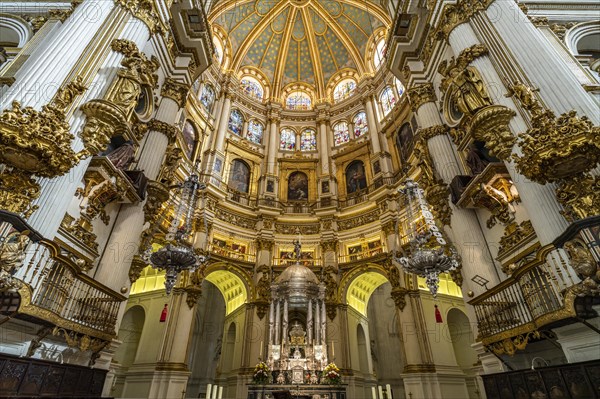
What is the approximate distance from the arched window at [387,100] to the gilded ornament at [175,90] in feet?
47.8

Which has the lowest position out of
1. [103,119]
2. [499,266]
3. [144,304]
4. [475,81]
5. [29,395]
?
[29,395]

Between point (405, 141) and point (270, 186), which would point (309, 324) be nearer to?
point (270, 186)

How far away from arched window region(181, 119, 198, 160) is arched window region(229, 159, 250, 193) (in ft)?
10.3

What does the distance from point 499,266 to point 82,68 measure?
12730 mm

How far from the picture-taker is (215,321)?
21734 millimetres

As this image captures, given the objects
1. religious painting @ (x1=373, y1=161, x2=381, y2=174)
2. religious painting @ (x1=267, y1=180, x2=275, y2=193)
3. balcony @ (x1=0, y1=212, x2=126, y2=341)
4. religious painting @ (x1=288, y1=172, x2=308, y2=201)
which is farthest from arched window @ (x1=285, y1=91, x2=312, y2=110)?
balcony @ (x1=0, y1=212, x2=126, y2=341)

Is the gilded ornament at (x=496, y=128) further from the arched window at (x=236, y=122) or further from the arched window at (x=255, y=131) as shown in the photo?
the arched window at (x=255, y=131)

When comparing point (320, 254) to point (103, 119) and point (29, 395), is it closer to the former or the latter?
point (103, 119)

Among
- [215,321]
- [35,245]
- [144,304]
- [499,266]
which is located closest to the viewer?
[35,245]

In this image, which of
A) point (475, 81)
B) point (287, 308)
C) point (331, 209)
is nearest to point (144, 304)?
point (287, 308)

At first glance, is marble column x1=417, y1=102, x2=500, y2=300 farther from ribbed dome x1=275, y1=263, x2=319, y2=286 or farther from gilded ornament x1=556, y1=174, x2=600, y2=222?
ribbed dome x1=275, y1=263, x2=319, y2=286

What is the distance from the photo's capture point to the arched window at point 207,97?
22062 mm

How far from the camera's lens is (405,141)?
19.6 meters

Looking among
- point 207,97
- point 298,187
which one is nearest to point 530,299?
point 298,187
